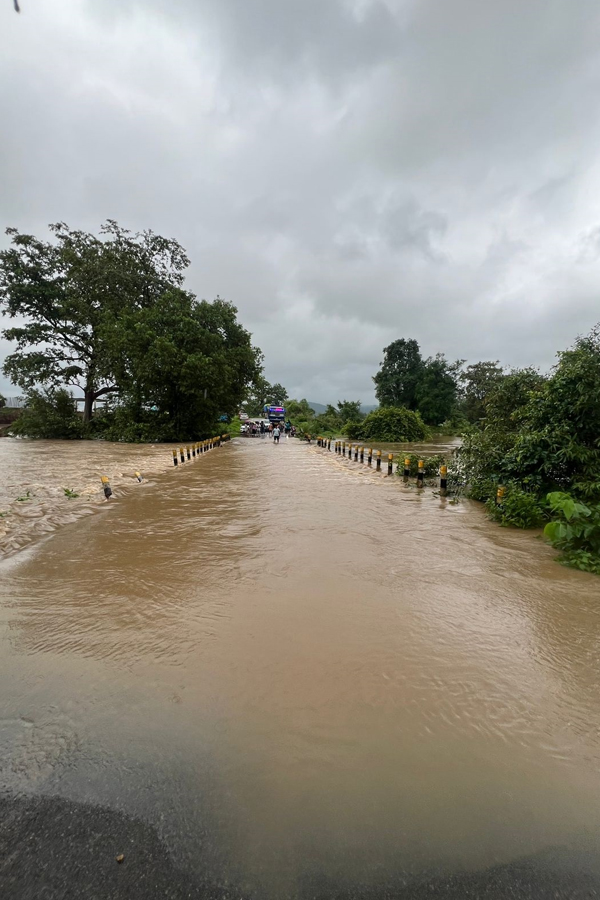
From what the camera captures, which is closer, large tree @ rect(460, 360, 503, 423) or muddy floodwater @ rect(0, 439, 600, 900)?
muddy floodwater @ rect(0, 439, 600, 900)

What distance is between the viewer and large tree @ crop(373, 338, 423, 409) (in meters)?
50.6

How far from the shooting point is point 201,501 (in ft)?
32.8

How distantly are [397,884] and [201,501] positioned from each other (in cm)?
865

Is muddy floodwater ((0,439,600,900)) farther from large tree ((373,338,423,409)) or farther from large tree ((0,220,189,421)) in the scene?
large tree ((373,338,423,409))

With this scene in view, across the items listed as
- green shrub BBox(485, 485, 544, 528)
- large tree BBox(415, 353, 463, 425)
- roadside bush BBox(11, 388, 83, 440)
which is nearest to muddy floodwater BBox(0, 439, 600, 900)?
green shrub BBox(485, 485, 544, 528)

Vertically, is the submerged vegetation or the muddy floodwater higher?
the submerged vegetation

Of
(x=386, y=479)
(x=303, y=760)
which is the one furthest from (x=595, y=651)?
(x=386, y=479)

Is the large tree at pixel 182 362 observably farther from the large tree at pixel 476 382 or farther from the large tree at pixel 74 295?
the large tree at pixel 476 382

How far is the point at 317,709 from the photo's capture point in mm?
2928

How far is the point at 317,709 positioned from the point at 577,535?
195 inches

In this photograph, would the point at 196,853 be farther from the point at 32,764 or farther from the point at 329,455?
the point at 329,455

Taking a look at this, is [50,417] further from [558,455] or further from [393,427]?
[558,455]

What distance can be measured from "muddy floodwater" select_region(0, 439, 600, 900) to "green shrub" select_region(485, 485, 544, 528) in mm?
1777

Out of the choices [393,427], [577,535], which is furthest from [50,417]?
[577,535]
